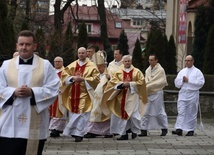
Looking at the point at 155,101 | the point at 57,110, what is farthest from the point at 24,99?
the point at 155,101

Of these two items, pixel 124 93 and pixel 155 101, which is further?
pixel 155 101

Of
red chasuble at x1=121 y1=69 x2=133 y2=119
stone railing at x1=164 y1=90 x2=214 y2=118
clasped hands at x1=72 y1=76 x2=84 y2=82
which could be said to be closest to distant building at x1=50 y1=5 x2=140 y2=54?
stone railing at x1=164 y1=90 x2=214 y2=118

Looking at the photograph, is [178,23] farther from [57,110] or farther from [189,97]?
[57,110]

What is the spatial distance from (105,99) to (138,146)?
7.89ft

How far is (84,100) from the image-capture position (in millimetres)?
16812

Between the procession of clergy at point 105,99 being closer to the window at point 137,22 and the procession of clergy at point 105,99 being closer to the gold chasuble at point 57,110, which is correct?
the gold chasuble at point 57,110

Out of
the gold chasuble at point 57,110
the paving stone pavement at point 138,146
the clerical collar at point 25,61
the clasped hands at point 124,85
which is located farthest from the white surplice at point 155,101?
the clerical collar at point 25,61

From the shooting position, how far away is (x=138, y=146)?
15695 mm

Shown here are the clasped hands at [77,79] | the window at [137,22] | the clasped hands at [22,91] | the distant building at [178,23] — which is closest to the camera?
the clasped hands at [22,91]

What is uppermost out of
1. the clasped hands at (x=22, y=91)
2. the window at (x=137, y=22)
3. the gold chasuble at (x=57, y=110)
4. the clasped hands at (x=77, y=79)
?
the clasped hands at (x=22, y=91)

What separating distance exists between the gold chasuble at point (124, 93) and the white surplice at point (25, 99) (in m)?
8.21

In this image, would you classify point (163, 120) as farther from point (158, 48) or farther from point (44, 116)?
point (158, 48)

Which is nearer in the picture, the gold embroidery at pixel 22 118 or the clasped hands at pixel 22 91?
the clasped hands at pixel 22 91

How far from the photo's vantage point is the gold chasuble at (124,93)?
17.4 metres
